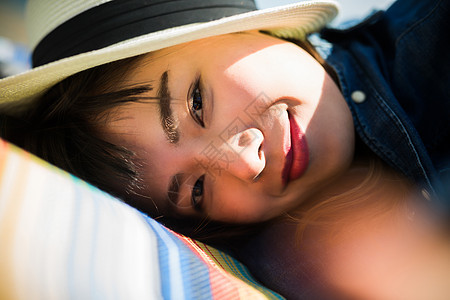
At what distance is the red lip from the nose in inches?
3.6

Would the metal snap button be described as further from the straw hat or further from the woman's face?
the straw hat

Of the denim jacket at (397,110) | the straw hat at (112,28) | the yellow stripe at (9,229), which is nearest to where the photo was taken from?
the yellow stripe at (9,229)

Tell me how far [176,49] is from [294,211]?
1.88 ft

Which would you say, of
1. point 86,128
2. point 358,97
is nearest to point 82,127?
point 86,128

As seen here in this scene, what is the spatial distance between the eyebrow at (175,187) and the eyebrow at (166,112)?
0.35ft

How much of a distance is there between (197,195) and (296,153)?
294mm

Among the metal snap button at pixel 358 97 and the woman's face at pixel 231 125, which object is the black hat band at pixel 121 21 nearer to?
the woman's face at pixel 231 125

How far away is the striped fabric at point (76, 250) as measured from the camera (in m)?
0.38

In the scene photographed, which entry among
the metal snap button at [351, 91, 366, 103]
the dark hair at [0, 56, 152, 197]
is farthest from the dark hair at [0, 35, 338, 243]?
the metal snap button at [351, 91, 366, 103]

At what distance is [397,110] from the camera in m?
0.88

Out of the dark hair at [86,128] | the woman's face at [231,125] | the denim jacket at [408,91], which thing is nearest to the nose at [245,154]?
the woman's face at [231,125]

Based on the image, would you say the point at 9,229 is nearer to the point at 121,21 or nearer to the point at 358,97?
the point at 121,21

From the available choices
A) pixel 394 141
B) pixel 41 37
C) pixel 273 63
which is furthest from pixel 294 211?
pixel 41 37

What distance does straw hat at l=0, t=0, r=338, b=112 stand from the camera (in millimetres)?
669
